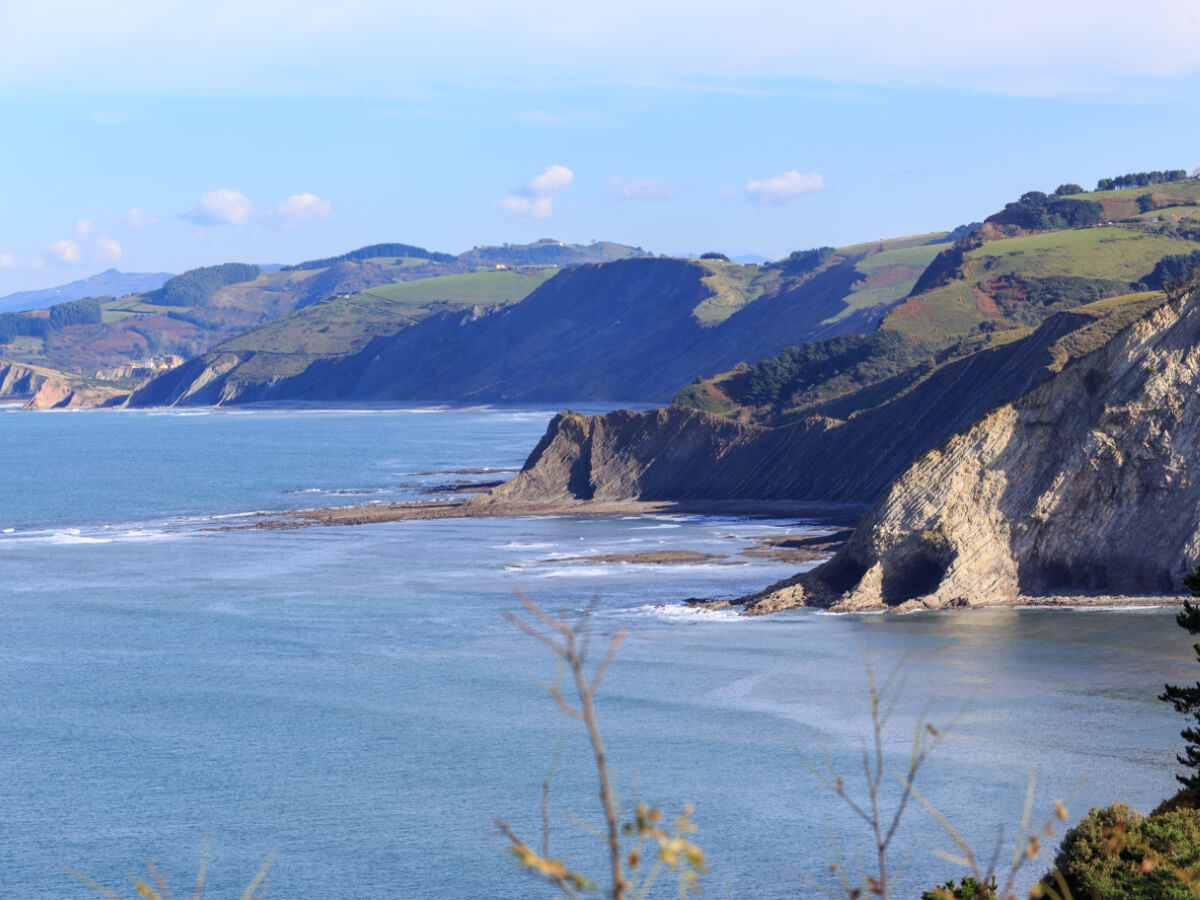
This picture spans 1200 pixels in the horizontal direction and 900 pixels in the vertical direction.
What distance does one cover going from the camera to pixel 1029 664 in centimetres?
4772

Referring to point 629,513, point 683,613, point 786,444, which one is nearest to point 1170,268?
point 786,444

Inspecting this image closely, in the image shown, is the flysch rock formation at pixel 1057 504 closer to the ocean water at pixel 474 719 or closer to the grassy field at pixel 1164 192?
the ocean water at pixel 474 719

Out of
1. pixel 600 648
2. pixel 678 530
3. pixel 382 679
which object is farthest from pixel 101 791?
pixel 678 530

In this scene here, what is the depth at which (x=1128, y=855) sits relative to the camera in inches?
931

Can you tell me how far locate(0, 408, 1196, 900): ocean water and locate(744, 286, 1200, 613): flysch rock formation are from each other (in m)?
2.63

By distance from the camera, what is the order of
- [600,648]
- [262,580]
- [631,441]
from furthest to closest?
[631,441], [262,580], [600,648]

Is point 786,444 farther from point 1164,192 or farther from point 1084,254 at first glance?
point 1164,192

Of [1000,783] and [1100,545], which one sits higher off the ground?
[1100,545]

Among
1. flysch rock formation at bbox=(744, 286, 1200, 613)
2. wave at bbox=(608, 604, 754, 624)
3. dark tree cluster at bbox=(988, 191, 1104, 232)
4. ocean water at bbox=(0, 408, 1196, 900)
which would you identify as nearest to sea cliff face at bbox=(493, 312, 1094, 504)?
ocean water at bbox=(0, 408, 1196, 900)

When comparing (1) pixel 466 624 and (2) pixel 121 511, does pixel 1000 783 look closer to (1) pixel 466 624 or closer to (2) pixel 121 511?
(1) pixel 466 624

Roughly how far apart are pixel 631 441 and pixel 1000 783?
237 ft

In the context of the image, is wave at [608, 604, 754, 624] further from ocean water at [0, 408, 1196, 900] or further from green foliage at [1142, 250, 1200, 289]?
green foliage at [1142, 250, 1200, 289]

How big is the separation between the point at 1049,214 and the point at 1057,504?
13922cm

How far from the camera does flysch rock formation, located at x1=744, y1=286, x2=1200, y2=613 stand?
57.2m
